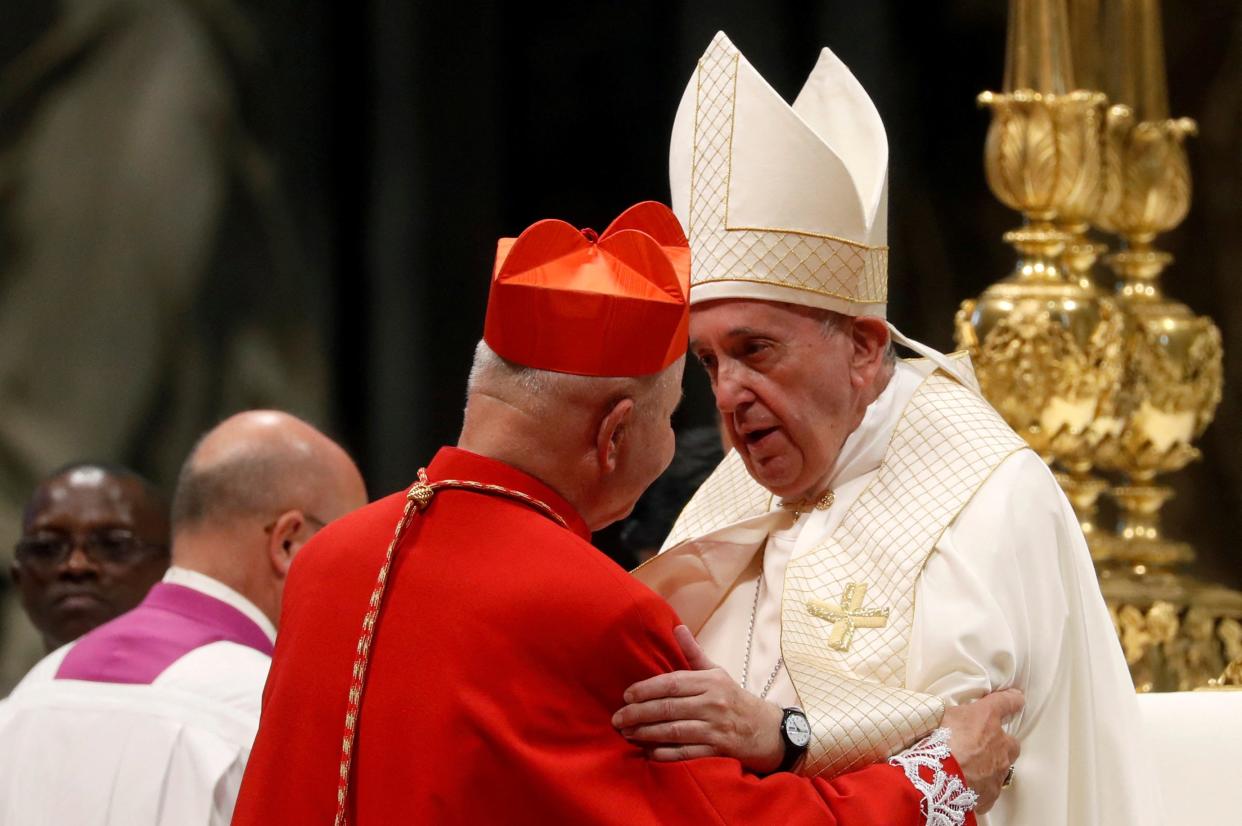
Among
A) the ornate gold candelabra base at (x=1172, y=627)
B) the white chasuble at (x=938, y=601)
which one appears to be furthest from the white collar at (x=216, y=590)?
the ornate gold candelabra base at (x=1172, y=627)

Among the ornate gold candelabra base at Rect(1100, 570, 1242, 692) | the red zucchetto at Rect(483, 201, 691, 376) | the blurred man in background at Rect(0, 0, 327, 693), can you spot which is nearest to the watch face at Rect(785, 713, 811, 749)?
the red zucchetto at Rect(483, 201, 691, 376)

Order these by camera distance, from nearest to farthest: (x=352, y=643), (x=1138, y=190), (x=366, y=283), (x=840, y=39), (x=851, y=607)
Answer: (x=352, y=643)
(x=851, y=607)
(x=1138, y=190)
(x=840, y=39)
(x=366, y=283)

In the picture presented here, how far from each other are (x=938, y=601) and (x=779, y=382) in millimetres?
395

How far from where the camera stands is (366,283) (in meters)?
6.21

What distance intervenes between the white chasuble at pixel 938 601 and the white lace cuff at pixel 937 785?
0.04 metres

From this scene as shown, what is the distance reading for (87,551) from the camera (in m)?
4.67

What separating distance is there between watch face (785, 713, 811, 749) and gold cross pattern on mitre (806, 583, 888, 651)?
295mm

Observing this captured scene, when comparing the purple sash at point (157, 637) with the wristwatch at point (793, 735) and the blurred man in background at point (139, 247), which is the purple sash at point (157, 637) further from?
the blurred man in background at point (139, 247)

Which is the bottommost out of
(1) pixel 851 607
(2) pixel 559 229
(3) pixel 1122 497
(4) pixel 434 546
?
(3) pixel 1122 497

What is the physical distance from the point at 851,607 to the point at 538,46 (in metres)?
3.93

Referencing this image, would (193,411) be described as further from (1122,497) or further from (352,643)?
(352,643)

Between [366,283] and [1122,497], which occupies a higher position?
[366,283]

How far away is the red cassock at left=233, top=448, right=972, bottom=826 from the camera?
2219 millimetres

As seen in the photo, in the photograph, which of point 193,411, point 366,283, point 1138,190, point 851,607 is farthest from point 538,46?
point 851,607
